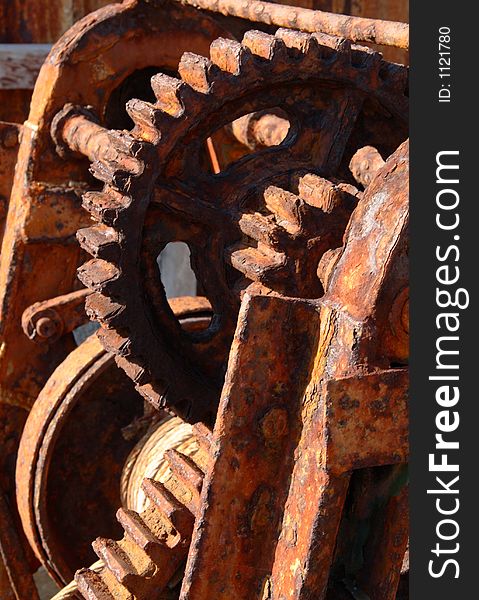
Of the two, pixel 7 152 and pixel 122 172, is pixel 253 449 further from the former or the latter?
pixel 7 152

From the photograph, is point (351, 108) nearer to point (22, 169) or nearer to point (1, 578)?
point (22, 169)

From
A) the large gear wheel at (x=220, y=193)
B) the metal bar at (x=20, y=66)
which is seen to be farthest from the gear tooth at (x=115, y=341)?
the metal bar at (x=20, y=66)

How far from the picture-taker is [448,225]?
5.54 ft

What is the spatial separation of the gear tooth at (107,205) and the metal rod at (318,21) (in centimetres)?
84

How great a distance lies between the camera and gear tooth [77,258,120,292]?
255cm

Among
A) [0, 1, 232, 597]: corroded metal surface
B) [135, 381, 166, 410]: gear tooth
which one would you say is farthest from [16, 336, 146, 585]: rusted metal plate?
[135, 381, 166, 410]: gear tooth

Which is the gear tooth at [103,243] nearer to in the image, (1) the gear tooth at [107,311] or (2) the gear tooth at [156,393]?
(1) the gear tooth at [107,311]

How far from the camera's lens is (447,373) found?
5.49 ft

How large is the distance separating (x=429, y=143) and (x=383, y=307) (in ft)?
0.95

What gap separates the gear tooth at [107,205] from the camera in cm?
251

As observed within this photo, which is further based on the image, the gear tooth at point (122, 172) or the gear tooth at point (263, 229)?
the gear tooth at point (122, 172)

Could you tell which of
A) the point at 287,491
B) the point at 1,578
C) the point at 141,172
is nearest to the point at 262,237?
the point at 141,172

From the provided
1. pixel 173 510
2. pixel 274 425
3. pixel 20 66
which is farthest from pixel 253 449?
pixel 20 66

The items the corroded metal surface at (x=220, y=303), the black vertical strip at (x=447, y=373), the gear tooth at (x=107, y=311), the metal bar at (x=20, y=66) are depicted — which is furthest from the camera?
the metal bar at (x=20, y=66)
